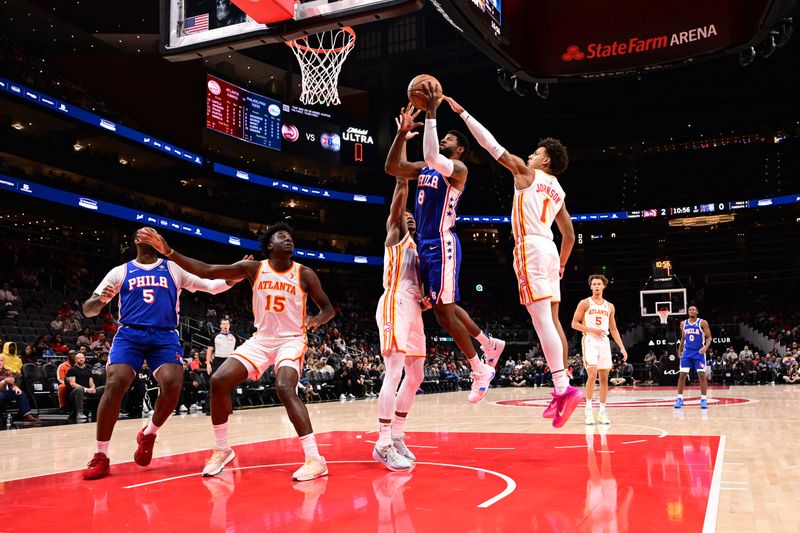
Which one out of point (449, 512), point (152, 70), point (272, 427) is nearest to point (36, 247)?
point (152, 70)

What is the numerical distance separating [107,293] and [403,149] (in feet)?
8.80

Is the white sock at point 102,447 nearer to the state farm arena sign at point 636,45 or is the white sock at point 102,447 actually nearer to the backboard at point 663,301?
the state farm arena sign at point 636,45

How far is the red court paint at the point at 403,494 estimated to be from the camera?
→ 3564 mm

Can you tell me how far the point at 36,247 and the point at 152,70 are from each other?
344 inches

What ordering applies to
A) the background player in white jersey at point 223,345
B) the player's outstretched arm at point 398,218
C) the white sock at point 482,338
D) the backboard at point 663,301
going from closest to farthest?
the player's outstretched arm at point 398,218 → the white sock at point 482,338 → the background player in white jersey at point 223,345 → the backboard at point 663,301

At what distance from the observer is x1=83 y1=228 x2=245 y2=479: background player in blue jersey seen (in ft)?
18.2

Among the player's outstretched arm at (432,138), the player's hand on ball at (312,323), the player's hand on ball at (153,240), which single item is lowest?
the player's hand on ball at (312,323)

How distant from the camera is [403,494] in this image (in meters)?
4.31

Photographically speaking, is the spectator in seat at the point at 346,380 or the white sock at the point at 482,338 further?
the spectator in seat at the point at 346,380

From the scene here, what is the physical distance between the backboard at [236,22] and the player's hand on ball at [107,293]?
10.0 ft

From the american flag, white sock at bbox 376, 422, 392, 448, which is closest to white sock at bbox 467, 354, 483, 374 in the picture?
white sock at bbox 376, 422, 392, 448

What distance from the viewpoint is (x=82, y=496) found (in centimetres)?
450

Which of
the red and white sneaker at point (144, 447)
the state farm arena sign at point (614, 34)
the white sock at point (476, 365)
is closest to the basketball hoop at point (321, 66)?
the state farm arena sign at point (614, 34)

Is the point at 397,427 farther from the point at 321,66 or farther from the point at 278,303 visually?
the point at 321,66
